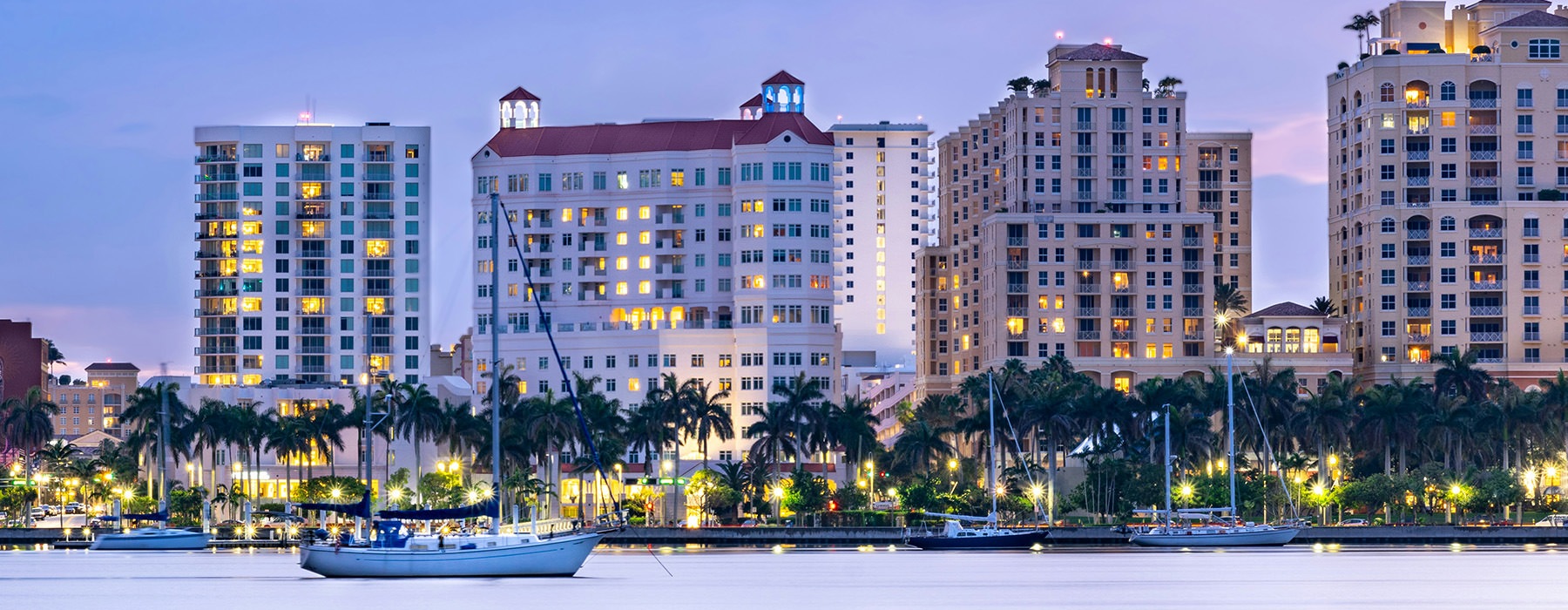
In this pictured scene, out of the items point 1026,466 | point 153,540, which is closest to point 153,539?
point 153,540

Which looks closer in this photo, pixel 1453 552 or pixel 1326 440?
pixel 1453 552

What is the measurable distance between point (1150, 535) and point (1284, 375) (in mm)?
26017

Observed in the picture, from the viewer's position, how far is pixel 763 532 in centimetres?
19525

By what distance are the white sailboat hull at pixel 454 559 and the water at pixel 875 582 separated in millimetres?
959

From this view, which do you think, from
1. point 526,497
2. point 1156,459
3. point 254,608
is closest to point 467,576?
point 254,608

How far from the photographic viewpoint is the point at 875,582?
136500 millimetres

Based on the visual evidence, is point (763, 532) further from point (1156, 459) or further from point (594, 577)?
point (594, 577)

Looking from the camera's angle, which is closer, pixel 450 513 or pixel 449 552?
pixel 449 552

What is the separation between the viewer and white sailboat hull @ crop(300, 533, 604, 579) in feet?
419

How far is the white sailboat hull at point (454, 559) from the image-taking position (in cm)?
12781

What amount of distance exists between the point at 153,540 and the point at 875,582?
78.5 m

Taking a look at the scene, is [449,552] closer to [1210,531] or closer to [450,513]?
[450,513]

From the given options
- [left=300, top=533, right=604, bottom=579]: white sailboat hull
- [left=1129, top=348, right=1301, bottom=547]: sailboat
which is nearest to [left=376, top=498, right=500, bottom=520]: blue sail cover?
[left=300, top=533, right=604, bottom=579]: white sailboat hull

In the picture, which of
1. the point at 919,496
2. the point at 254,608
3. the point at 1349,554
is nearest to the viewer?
the point at 254,608
